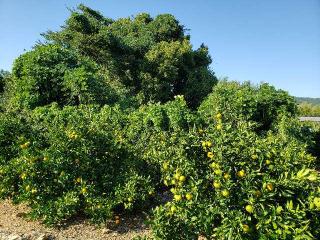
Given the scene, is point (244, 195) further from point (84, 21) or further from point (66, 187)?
point (84, 21)

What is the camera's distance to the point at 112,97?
13.7m

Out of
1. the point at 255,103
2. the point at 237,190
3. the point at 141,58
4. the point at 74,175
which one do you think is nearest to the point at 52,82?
the point at 255,103

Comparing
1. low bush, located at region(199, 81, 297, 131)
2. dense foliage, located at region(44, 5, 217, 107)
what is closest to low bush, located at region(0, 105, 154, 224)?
low bush, located at region(199, 81, 297, 131)

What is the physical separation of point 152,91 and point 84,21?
19.2 ft

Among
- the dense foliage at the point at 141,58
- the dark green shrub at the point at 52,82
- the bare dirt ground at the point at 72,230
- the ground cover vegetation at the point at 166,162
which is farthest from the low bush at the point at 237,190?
the dense foliage at the point at 141,58

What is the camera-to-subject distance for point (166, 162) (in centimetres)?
404

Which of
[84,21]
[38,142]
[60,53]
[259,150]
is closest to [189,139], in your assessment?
[259,150]

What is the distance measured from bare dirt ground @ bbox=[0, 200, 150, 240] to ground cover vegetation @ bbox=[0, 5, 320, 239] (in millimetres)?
189

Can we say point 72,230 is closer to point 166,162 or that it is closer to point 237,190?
point 166,162

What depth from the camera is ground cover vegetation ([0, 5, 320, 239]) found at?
137 inches

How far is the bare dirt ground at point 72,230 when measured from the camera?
Result: 17.5 ft

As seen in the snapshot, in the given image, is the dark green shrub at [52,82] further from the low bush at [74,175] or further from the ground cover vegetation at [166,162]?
the low bush at [74,175]

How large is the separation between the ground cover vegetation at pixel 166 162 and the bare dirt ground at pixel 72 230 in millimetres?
189

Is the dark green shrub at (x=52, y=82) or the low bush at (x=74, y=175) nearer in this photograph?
the low bush at (x=74, y=175)
